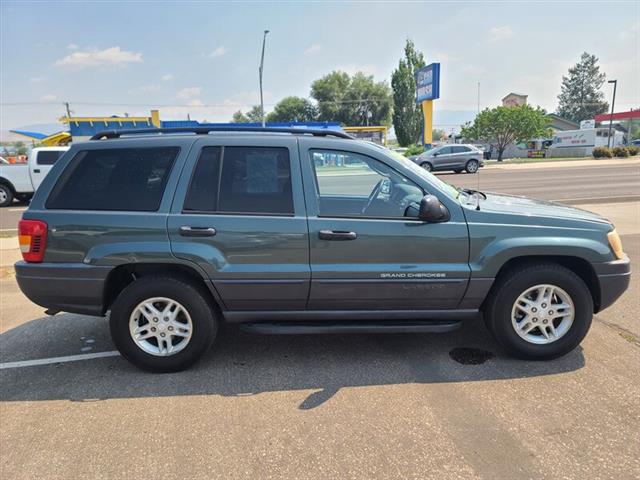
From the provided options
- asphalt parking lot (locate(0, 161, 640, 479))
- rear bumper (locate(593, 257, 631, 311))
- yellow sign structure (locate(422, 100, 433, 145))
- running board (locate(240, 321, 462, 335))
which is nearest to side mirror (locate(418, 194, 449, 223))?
running board (locate(240, 321, 462, 335))

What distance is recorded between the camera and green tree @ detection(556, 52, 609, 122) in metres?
98.0

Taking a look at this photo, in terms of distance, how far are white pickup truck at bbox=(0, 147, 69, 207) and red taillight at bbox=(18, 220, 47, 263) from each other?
1308cm

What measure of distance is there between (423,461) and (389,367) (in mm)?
1047

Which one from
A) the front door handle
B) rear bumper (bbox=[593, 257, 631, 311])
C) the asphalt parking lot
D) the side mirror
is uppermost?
the side mirror

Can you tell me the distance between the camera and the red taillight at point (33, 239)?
3289mm

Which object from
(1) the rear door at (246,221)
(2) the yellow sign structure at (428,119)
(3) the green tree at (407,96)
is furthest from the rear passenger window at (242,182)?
(3) the green tree at (407,96)

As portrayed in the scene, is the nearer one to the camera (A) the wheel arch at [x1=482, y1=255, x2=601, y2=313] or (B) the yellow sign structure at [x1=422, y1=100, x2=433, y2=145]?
(A) the wheel arch at [x1=482, y1=255, x2=601, y2=313]

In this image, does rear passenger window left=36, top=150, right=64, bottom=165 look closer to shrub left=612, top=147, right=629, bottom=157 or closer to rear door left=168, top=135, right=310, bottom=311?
rear door left=168, top=135, right=310, bottom=311

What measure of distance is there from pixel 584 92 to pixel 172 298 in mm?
118783

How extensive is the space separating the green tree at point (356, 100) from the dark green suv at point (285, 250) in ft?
229

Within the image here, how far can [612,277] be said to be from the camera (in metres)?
3.35

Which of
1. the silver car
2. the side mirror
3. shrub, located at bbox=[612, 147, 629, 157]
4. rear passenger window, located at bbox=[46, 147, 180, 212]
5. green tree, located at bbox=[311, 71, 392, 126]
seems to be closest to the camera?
the side mirror

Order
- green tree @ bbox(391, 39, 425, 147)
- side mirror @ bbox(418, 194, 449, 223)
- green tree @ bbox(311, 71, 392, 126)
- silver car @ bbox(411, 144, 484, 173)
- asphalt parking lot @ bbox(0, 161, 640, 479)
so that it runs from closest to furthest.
A: asphalt parking lot @ bbox(0, 161, 640, 479), side mirror @ bbox(418, 194, 449, 223), silver car @ bbox(411, 144, 484, 173), green tree @ bbox(391, 39, 425, 147), green tree @ bbox(311, 71, 392, 126)

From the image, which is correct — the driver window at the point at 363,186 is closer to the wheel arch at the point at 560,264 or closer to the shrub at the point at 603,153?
the wheel arch at the point at 560,264
